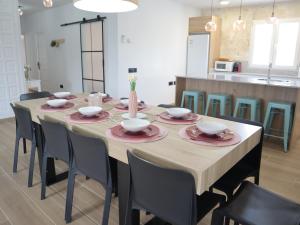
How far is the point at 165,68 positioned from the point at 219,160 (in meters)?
4.87

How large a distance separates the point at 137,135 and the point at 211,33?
5.12 meters

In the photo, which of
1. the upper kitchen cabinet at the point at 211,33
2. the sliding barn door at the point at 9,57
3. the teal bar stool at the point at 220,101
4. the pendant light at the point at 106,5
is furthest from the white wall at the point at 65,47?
the pendant light at the point at 106,5

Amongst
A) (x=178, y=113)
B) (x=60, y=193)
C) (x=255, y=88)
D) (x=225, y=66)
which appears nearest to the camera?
(x=178, y=113)

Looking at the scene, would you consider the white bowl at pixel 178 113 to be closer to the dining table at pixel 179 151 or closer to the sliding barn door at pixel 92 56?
the dining table at pixel 179 151

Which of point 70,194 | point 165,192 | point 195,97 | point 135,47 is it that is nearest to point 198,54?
point 135,47

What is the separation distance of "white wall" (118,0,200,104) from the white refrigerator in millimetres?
175

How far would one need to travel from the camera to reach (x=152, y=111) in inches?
93.1

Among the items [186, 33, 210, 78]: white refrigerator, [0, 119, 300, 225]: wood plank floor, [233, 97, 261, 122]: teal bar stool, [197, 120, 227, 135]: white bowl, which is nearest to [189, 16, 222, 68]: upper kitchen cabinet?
[186, 33, 210, 78]: white refrigerator

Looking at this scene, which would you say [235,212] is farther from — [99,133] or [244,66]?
[244,66]

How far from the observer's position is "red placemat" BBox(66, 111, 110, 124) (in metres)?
1.96

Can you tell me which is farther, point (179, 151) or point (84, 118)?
point (84, 118)

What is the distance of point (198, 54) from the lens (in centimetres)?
621

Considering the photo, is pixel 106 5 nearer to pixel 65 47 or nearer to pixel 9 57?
pixel 9 57

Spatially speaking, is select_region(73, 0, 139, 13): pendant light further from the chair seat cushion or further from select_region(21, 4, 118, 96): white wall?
select_region(21, 4, 118, 96): white wall
